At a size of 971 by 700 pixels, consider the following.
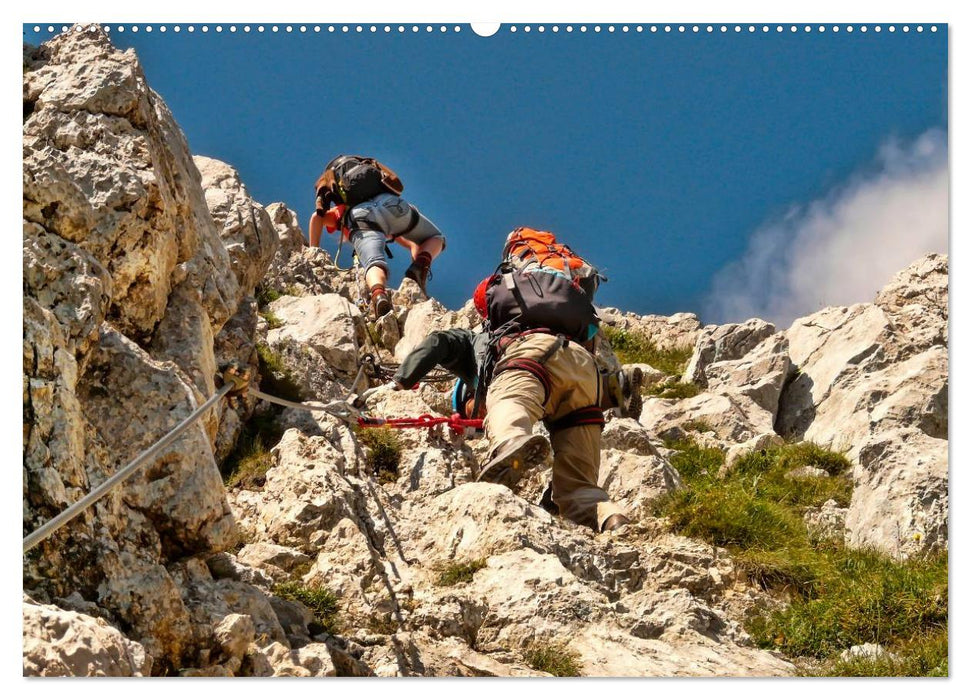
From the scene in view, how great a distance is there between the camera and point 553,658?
20.6 ft

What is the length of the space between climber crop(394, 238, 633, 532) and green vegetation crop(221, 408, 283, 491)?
3.70ft

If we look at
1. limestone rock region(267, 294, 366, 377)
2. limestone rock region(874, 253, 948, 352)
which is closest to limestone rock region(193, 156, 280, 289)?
limestone rock region(267, 294, 366, 377)

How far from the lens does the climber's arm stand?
9789 mm

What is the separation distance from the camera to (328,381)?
1081 cm

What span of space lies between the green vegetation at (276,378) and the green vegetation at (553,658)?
177 inches

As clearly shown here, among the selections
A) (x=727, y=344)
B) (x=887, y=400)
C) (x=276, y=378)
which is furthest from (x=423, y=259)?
(x=887, y=400)

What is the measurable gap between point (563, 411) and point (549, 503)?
75cm

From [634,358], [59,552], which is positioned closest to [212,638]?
[59,552]

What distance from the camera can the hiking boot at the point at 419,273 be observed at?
14.3m

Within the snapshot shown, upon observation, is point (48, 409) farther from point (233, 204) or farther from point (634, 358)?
point (634, 358)

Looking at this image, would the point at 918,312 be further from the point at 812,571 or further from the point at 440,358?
the point at 440,358

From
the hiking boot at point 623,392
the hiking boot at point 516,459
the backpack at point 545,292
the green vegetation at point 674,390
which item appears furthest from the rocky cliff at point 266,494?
the green vegetation at point 674,390

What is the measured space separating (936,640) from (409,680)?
2955 millimetres

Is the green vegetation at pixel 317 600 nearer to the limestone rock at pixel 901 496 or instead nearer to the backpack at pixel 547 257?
the backpack at pixel 547 257
